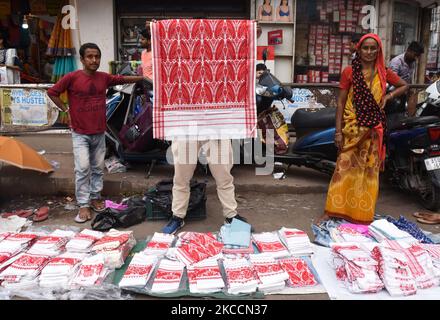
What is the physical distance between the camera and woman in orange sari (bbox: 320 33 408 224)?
12.6 feet

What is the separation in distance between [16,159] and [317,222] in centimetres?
321

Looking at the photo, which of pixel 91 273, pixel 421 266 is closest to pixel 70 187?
pixel 91 273

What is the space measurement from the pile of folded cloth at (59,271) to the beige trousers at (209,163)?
112 centimetres

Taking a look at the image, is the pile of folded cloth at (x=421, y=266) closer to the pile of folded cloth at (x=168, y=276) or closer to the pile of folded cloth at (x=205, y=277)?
the pile of folded cloth at (x=205, y=277)

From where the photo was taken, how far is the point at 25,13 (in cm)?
921

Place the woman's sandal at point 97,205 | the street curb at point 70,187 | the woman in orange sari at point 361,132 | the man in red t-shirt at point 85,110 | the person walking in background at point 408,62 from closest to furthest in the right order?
the woman in orange sari at point 361,132
the man in red t-shirt at point 85,110
the woman's sandal at point 97,205
the street curb at point 70,187
the person walking in background at point 408,62

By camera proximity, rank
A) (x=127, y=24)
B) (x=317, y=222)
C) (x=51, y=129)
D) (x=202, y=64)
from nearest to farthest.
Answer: (x=202, y=64)
(x=317, y=222)
(x=51, y=129)
(x=127, y=24)

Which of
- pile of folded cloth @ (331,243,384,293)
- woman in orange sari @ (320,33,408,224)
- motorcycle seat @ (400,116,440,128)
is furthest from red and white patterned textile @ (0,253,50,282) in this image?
motorcycle seat @ (400,116,440,128)

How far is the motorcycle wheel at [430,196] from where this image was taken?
171 inches

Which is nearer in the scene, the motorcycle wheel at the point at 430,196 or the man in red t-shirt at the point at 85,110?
the man in red t-shirt at the point at 85,110

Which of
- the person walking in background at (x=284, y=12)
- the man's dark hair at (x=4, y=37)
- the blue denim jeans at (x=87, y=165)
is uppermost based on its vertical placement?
the person walking in background at (x=284, y=12)

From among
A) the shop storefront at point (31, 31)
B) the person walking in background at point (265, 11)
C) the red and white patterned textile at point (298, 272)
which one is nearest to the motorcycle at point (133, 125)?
the red and white patterned textile at point (298, 272)
